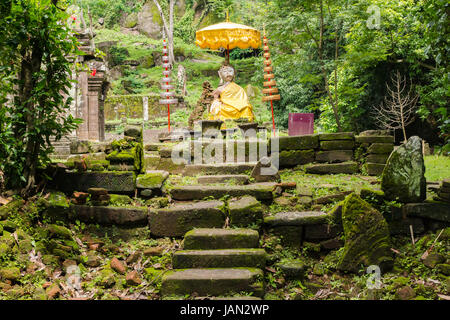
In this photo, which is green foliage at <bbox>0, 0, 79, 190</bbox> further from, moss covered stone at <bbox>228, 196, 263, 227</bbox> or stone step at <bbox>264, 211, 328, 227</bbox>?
stone step at <bbox>264, 211, 328, 227</bbox>

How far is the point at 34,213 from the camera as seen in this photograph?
4293mm

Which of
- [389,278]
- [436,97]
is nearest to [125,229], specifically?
[389,278]

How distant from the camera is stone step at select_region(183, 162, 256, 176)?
6.36 metres

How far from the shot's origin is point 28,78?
14.6 ft

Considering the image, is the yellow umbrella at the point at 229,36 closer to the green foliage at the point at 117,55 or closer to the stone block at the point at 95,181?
the stone block at the point at 95,181

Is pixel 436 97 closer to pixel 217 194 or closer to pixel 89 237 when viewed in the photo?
pixel 217 194

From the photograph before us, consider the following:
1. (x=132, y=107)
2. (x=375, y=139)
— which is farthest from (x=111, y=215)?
(x=132, y=107)

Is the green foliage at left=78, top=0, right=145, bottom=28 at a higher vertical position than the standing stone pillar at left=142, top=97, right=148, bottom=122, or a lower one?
higher

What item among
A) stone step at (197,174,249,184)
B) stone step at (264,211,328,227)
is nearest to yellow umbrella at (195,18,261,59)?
stone step at (197,174,249,184)

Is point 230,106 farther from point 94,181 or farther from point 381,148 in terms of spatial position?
point 94,181

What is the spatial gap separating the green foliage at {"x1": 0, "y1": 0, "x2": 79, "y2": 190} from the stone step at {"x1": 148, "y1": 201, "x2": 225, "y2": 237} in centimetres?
158

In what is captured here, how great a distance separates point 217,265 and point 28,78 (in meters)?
3.14

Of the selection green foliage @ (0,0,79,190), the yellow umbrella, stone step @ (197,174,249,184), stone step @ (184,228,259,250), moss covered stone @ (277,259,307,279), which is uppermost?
the yellow umbrella

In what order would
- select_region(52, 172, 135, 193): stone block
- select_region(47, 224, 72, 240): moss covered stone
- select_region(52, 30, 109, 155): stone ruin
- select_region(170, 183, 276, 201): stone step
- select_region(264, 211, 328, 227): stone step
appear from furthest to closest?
select_region(52, 30, 109, 155): stone ruin
select_region(170, 183, 276, 201): stone step
select_region(52, 172, 135, 193): stone block
select_region(264, 211, 328, 227): stone step
select_region(47, 224, 72, 240): moss covered stone
